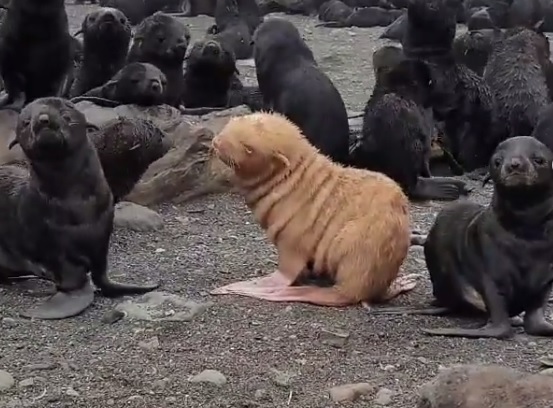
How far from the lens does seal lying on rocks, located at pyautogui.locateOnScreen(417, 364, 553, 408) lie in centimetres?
311

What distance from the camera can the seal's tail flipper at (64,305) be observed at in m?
4.62

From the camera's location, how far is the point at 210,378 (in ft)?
12.8

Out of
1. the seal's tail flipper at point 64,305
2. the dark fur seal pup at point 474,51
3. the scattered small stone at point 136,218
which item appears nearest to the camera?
the seal's tail flipper at point 64,305

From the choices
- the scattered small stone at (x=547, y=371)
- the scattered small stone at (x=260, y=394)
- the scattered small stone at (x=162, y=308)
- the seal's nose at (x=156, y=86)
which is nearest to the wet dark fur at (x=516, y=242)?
the scattered small stone at (x=547, y=371)

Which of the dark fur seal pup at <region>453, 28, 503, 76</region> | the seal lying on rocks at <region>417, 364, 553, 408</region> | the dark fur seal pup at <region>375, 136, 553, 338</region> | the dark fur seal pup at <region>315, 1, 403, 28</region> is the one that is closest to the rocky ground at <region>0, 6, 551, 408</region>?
the dark fur seal pup at <region>375, 136, 553, 338</region>

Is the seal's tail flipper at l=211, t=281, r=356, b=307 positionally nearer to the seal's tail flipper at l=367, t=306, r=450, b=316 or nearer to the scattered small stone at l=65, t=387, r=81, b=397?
the seal's tail flipper at l=367, t=306, r=450, b=316

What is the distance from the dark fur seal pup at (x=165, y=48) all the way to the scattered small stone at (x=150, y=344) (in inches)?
155

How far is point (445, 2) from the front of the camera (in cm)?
855

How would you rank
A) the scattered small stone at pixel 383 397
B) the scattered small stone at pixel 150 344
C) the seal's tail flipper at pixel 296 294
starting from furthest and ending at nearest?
1. the seal's tail flipper at pixel 296 294
2. the scattered small stone at pixel 150 344
3. the scattered small stone at pixel 383 397

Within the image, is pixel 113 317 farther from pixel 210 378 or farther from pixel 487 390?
pixel 487 390

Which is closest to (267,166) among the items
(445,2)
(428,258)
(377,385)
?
(428,258)

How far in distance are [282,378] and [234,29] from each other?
377 inches

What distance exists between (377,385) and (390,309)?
0.90 meters

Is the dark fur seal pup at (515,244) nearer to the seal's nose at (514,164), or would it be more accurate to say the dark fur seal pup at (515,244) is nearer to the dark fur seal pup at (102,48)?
the seal's nose at (514,164)
